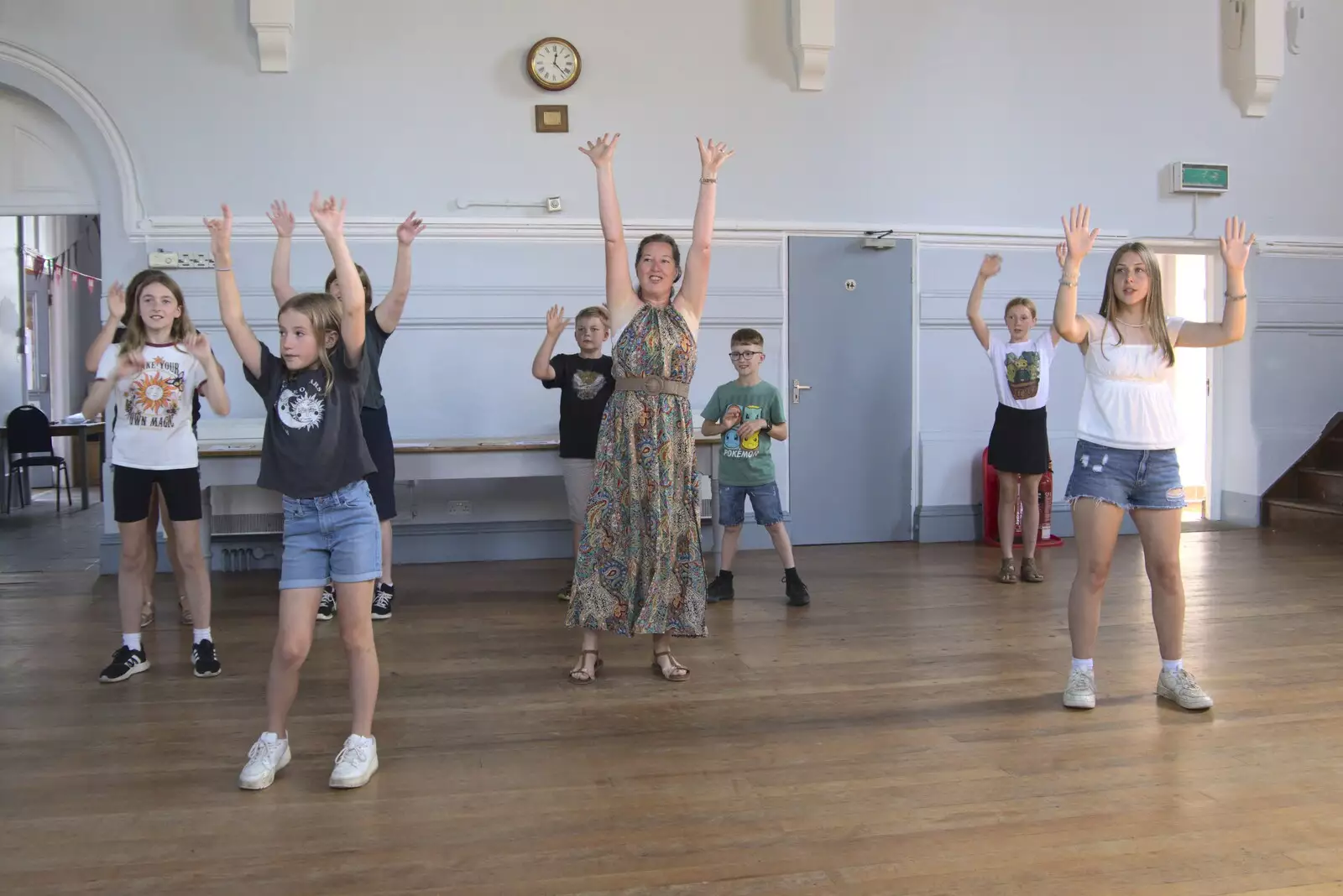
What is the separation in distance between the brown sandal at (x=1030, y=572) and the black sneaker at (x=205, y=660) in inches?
145

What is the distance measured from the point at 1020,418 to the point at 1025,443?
0.43 feet

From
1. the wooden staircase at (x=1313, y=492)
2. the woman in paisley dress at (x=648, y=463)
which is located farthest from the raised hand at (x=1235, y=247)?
the wooden staircase at (x=1313, y=492)

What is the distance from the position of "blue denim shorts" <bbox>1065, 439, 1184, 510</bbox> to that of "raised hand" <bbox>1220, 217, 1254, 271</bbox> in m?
0.57

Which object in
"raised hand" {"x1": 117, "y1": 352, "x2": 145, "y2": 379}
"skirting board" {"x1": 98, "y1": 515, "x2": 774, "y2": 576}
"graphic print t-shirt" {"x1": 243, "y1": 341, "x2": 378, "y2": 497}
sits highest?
"raised hand" {"x1": 117, "y1": 352, "x2": 145, "y2": 379}

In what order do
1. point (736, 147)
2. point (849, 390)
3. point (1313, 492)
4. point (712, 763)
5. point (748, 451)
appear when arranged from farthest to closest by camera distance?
point (1313, 492) < point (849, 390) < point (736, 147) < point (748, 451) < point (712, 763)

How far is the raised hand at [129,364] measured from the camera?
3.24 meters

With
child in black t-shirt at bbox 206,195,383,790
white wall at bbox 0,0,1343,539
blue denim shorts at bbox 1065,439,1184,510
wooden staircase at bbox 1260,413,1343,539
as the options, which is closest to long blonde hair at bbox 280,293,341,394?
child in black t-shirt at bbox 206,195,383,790

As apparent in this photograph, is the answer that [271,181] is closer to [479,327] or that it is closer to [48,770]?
[479,327]

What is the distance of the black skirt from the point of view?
4902 mm

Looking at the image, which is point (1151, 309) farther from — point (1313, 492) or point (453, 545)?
point (1313, 492)

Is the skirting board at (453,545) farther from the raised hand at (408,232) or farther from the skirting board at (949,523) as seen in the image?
the raised hand at (408,232)

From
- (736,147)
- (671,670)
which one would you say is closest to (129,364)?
(671,670)

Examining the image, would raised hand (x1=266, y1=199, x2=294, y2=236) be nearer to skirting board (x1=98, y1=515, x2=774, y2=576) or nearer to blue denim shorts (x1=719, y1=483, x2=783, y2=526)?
blue denim shorts (x1=719, y1=483, x2=783, y2=526)

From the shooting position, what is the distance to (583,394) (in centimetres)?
450
